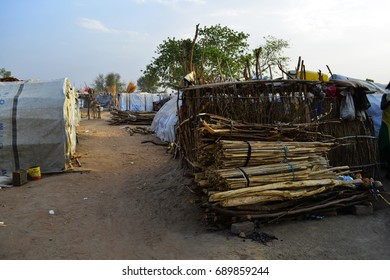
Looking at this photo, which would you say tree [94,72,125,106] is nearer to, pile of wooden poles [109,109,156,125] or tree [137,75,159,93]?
tree [137,75,159,93]

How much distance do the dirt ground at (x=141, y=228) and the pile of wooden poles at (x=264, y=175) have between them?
0.97ft

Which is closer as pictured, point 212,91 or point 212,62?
point 212,91

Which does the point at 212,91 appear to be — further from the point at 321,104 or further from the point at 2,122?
the point at 2,122

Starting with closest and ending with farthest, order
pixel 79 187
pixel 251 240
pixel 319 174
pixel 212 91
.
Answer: pixel 251 240, pixel 319 174, pixel 212 91, pixel 79 187

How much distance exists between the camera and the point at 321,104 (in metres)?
6.10

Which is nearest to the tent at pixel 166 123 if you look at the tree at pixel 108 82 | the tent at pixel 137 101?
the tent at pixel 137 101

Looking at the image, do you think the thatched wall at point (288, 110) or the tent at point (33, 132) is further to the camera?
the tent at point (33, 132)

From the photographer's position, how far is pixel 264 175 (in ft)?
15.3

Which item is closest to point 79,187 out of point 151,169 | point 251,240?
A: point 151,169

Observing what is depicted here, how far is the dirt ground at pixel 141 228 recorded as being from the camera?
3.88m

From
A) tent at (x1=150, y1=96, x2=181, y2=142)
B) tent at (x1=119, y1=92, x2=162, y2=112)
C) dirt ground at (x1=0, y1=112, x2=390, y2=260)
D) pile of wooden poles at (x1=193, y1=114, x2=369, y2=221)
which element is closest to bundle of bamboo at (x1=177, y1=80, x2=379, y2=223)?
pile of wooden poles at (x1=193, y1=114, x2=369, y2=221)

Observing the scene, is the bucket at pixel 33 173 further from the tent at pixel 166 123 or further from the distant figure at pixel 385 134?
the distant figure at pixel 385 134

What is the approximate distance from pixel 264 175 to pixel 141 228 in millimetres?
1972
